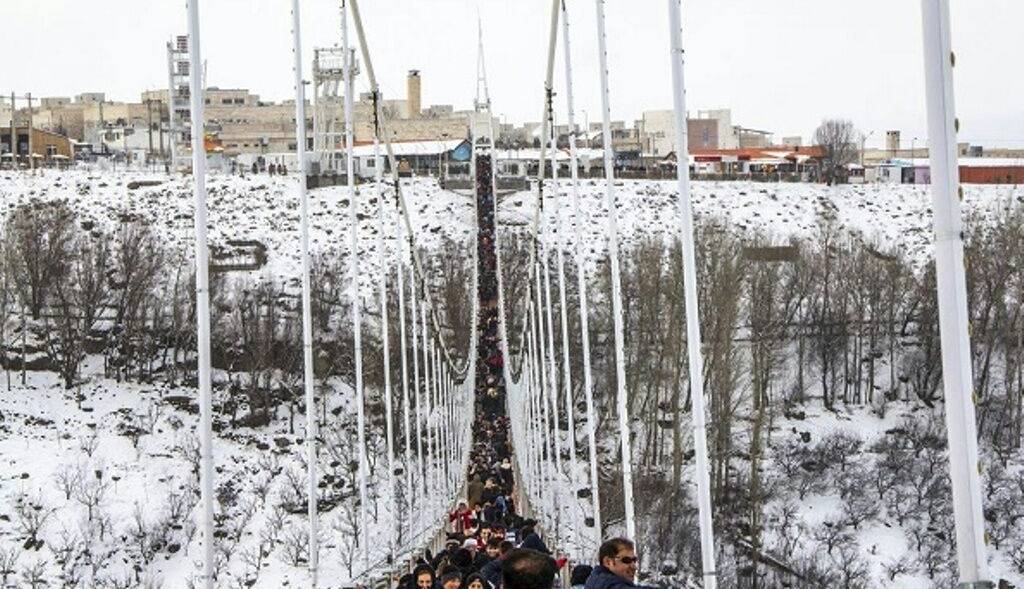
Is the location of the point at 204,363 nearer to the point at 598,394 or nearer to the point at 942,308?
the point at 942,308

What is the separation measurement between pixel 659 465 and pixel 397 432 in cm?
955

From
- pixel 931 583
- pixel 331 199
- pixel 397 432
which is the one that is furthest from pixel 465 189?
pixel 931 583

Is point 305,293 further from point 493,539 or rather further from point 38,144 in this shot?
point 38,144

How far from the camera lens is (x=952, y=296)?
575cm

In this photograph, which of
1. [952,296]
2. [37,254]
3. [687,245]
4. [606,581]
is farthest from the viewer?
[37,254]

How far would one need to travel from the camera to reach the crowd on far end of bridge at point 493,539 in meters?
4.75

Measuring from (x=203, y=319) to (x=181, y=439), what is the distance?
134 feet

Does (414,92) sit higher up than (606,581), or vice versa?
(414,92)

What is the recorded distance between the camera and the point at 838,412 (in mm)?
55500

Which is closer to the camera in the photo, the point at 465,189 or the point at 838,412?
the point at 838,412

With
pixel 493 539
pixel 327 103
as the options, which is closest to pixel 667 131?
pixel 327 103

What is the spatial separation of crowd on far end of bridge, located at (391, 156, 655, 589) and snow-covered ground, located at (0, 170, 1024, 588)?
13.5 feet

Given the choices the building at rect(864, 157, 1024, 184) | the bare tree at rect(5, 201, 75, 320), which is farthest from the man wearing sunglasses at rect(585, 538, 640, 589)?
the building at rect(864, 157, 1024, 184)

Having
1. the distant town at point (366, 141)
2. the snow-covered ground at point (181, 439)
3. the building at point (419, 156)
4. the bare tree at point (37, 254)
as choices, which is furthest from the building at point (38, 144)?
the bare tree at point (37, 254)
